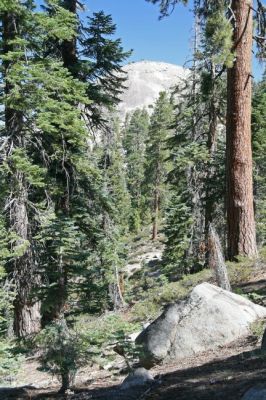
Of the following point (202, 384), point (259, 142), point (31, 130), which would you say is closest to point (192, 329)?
point (202, 384)

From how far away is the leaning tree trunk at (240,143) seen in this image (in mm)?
9469

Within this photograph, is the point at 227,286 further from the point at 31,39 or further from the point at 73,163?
the point at 31,39

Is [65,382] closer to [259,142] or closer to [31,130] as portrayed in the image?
[31,130]

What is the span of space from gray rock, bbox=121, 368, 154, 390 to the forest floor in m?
0.09

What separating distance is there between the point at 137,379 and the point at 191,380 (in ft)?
1.89

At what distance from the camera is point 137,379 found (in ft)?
14.6

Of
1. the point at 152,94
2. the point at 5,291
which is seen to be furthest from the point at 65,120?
the point at 152,94

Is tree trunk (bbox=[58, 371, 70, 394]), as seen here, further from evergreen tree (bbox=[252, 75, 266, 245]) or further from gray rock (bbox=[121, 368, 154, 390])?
evergreen tree (bbox=[252, 75, 266, 245])

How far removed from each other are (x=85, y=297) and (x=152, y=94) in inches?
7485

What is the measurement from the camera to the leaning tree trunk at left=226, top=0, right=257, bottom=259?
9469mm

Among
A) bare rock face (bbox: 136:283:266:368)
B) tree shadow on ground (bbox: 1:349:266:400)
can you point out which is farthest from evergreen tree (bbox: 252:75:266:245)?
tree shadow on ground (bbox: 1:349:266:400)

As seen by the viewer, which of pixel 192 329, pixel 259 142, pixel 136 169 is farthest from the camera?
pixel 136 169

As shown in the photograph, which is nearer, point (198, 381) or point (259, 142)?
point (198, 381)

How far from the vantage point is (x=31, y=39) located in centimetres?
911
